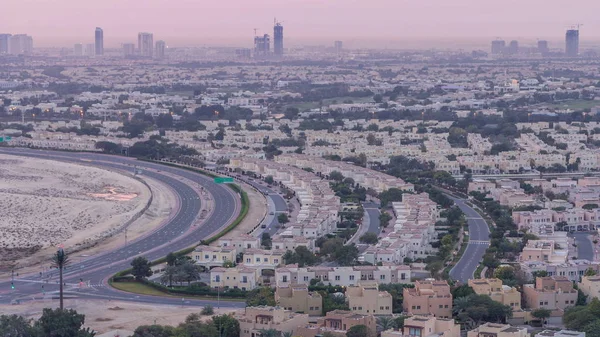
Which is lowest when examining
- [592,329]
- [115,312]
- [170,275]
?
[115,312]

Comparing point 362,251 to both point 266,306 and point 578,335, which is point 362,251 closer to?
point 266,306

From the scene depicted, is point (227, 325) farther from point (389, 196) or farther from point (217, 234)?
point (389, 196)

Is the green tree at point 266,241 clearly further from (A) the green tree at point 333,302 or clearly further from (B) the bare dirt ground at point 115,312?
(B) the bare dirt ground at point 115,312

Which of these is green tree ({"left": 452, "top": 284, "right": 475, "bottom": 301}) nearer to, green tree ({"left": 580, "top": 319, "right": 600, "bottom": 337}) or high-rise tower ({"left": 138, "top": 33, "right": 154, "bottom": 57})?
green tree ({"left": 580, "top": 319, "right": 600, "bottom": 337})

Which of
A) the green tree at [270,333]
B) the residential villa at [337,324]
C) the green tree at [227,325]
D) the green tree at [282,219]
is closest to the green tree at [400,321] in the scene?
the residential villa at [337,324]

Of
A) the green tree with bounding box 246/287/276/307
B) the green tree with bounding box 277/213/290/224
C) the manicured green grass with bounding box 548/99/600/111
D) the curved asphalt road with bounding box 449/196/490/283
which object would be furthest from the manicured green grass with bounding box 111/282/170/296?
the manicured green grass with bounding box 548/99/600/111

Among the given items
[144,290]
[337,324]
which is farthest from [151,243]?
[337,324]
